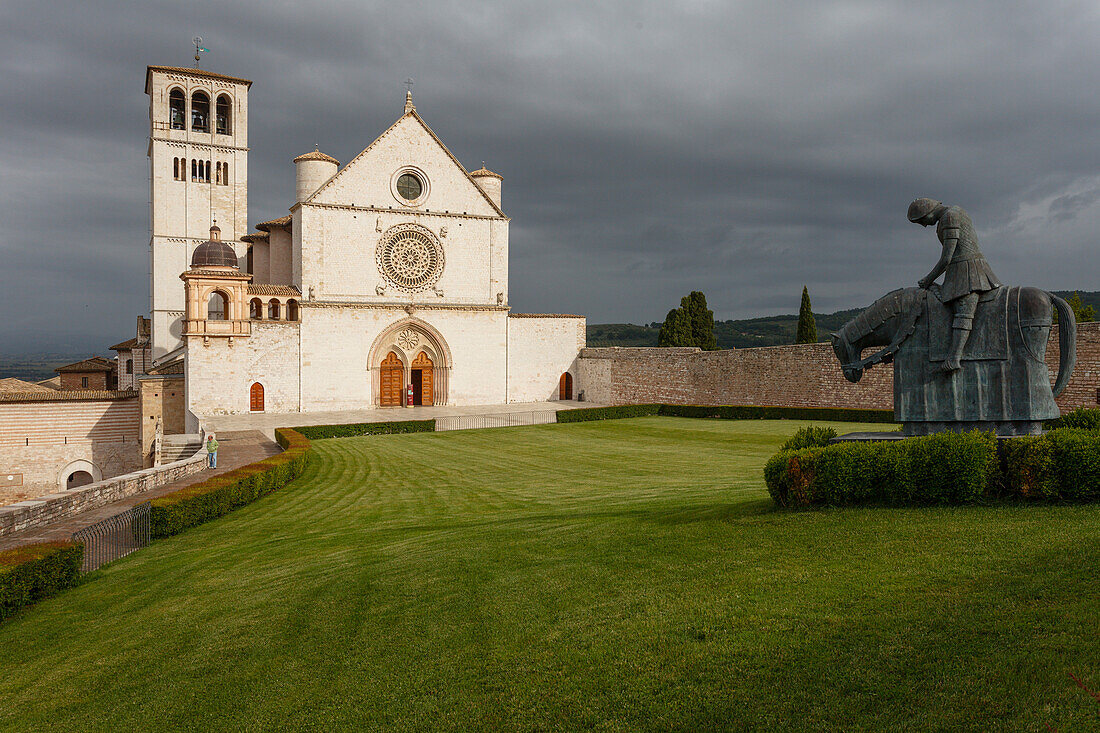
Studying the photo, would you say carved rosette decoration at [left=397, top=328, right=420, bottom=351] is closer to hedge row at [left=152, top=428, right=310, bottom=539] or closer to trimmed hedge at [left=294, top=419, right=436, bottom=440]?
trimmed hedge at [left=294, top=419, right=436, bottom=440]

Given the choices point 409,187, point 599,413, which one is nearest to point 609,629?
point 599,413

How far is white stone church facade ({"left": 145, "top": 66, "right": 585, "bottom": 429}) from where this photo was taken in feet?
114

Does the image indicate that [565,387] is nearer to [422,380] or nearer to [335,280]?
[422,380]

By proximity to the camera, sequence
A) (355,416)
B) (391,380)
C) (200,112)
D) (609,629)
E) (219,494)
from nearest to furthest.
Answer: (609,629)
(219,494)
(355,416)
(391,380)
(200,112)

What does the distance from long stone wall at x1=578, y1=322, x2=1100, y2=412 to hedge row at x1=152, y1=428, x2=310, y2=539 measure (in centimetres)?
2174

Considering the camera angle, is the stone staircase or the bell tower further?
the bell tower

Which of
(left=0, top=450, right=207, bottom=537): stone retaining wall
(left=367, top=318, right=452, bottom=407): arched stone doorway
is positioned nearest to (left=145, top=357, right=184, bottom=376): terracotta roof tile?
(left=367, top=318, right=452, bottom=407): arched stone doorway

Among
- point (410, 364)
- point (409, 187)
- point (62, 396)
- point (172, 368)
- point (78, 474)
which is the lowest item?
point (78, 474)

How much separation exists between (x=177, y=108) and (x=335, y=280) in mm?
18624

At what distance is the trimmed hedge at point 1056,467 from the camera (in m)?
6.57

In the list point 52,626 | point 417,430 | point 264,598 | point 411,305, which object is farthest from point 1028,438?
point 411,305

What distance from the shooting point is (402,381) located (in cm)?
3981

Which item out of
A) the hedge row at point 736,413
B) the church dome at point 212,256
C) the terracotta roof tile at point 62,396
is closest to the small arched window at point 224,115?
the church dome at point 212,256

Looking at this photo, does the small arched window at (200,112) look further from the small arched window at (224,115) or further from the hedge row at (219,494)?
the hedge row at (219,494)
